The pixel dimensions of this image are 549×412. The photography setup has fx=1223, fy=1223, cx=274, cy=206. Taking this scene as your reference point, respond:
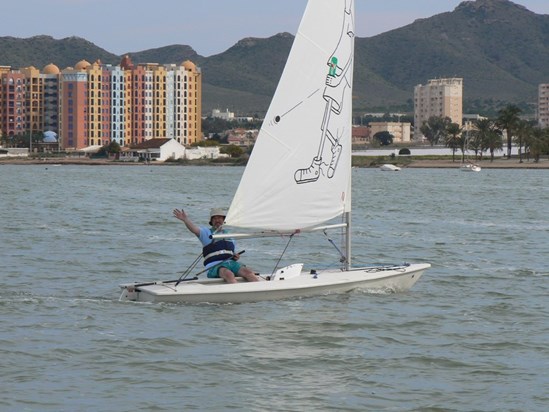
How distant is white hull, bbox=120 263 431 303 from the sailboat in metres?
0.02

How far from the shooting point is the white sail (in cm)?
1975

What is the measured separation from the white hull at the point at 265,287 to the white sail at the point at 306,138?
38.7 inches

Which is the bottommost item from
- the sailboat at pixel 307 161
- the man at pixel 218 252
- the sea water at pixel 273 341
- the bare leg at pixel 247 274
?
the sea water at pixel 273 341

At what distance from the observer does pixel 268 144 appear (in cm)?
1988

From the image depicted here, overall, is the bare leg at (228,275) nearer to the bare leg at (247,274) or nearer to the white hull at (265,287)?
the white hull at (265,287)

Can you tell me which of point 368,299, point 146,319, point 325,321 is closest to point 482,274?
point 368,299

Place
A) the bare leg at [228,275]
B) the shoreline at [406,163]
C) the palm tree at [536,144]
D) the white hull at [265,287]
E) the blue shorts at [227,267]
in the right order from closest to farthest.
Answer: the white hull at [265,287] → the bare leg at [228,275] → the blue shorts at [227,267] → the shoreline at [406,163] → the palm tree at [536,144]

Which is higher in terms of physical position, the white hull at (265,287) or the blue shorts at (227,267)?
the blue shorts at (227,267)

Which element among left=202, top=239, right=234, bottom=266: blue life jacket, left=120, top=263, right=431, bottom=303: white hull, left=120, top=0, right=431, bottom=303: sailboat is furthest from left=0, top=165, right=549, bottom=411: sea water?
left=202, top=239, right=234, bottom=266: blue life jacket

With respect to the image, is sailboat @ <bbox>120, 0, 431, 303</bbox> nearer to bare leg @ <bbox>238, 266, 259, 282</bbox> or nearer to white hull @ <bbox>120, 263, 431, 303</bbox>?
white hull @ <bbox>120, 263, 431, 303</bbox>

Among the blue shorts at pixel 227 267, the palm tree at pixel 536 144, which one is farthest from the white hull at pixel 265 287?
the palm tree at pixel 536 144

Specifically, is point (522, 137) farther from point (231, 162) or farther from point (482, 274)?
point (482, 274)

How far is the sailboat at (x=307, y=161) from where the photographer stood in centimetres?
1966

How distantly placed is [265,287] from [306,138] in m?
2.69
